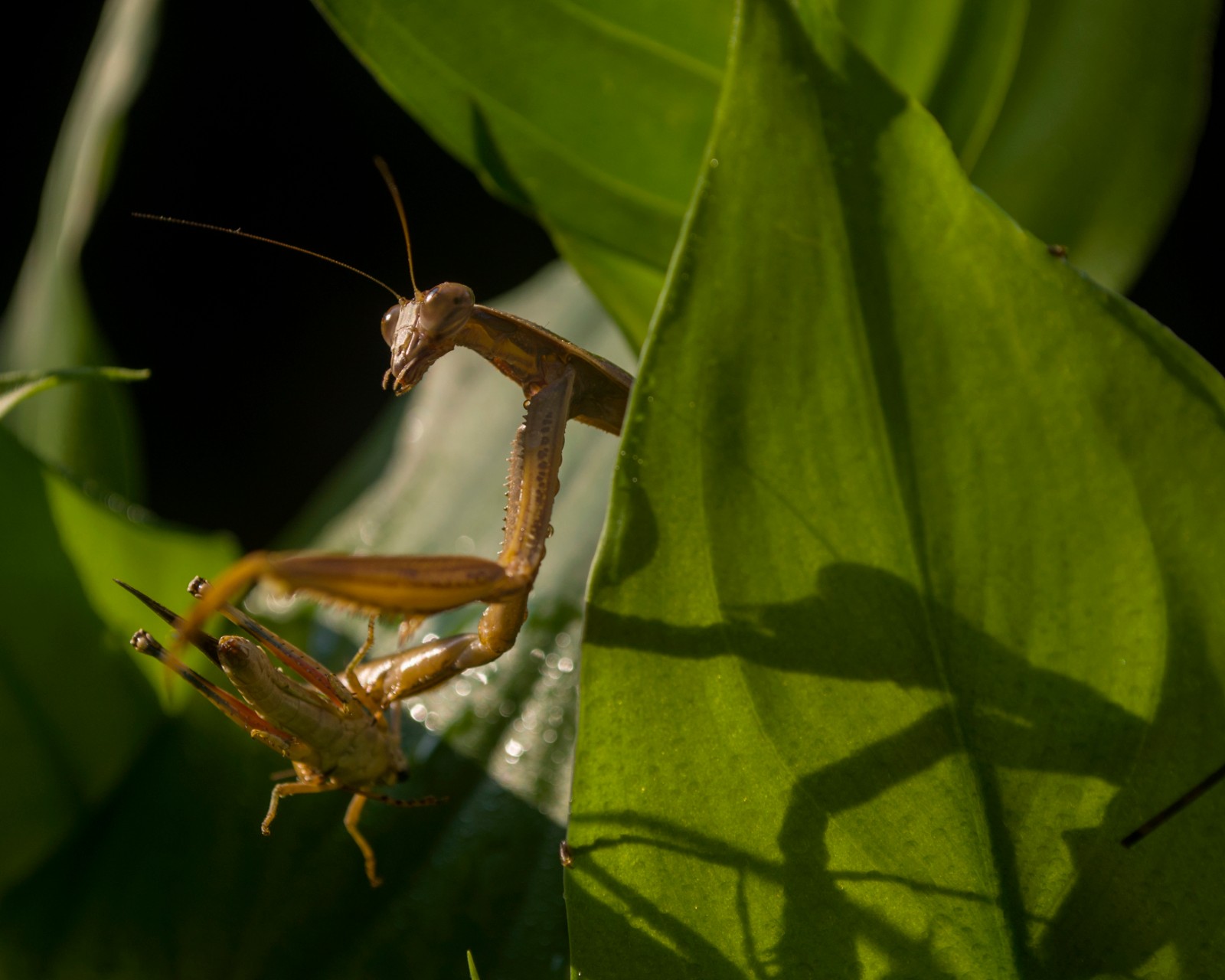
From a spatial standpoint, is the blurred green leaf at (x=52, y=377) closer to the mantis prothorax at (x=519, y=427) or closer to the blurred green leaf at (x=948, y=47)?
the mantis prothorax at (x=519, y=427)

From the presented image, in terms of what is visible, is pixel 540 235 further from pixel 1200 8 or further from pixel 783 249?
pixel 783 249

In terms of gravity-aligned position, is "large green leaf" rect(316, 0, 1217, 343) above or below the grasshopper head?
above

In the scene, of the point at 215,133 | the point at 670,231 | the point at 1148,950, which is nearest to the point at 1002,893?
the point at 1148,950

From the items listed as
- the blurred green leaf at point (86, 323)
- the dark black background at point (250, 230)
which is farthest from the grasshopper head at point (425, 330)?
the dark black background at point (250, 230)

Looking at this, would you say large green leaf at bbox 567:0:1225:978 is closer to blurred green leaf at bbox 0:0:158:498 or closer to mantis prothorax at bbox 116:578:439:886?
mantis prothorax at bbox 116:578:439:886

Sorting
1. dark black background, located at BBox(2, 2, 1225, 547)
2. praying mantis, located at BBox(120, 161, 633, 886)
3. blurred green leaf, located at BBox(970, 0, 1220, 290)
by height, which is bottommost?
dark black background, located at BBox(2, 2, 1225, 547)

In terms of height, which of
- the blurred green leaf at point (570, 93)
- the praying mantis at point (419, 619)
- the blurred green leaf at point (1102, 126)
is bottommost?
the praying mantis at point (419, 619)

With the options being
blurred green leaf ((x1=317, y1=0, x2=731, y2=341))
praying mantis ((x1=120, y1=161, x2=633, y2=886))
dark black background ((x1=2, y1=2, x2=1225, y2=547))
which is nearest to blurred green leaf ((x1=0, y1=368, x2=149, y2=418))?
praying mantis ((x1=120, y1=161, x2=633, y2=886))
